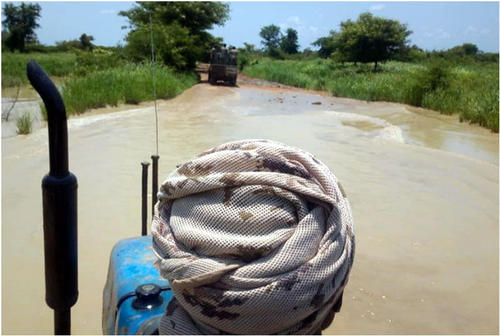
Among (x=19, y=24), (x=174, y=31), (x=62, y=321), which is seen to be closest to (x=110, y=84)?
(x=174, y=31)

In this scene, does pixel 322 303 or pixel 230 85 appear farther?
pixel 230 85

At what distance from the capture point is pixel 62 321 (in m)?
1.02

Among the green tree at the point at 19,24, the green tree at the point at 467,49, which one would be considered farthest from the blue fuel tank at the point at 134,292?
the green tree at the point at 467,49

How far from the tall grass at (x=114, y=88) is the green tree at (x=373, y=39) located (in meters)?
17.2

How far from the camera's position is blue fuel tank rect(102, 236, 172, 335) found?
151 cm

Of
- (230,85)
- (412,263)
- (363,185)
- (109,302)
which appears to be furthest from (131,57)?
(109,302)

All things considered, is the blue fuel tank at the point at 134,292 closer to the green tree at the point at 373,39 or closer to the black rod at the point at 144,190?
the black rod at the point at 144,190

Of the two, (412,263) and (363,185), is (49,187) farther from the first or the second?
(363,185)

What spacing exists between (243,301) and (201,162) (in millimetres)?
323

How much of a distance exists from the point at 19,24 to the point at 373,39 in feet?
104

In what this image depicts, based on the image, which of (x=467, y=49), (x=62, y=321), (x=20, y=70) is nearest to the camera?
(x=62, y=321)

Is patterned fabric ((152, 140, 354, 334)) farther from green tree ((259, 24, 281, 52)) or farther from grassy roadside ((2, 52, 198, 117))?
green tree ((259, 24, 281, 52))

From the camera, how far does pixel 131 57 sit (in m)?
18.9

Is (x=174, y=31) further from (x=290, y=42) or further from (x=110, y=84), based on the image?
(x=290, y=42)
